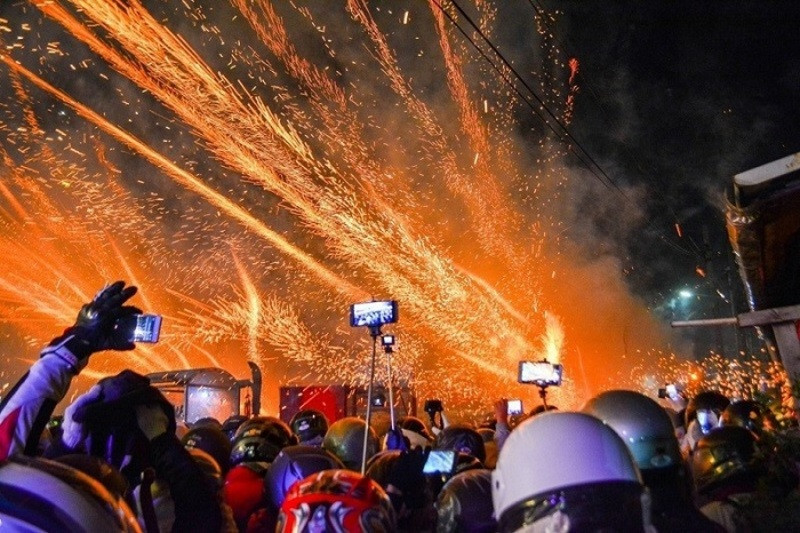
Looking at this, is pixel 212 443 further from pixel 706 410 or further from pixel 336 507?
pixel 706 410

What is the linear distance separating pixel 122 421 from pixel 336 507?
4.18ft

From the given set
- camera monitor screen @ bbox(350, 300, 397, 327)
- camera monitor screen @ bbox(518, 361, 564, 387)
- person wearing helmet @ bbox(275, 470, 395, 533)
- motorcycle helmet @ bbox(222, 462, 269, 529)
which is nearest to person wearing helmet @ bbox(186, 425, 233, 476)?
motorcycle helmet @ bbox(222, 462, 269, 529)

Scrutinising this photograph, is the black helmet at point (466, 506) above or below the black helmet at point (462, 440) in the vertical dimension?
below

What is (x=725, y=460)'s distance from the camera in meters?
4.64

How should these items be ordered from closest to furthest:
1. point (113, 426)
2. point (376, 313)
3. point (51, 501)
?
point (51, 501) → point (113, 426) → point (376, 313)

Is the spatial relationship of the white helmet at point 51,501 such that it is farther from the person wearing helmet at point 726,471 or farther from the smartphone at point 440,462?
the person wearing helmet at point 726,471

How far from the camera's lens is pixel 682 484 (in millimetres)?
3451

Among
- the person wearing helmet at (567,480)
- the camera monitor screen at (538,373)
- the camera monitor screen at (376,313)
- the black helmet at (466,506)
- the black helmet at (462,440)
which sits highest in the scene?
the camera monitor screen at (376,313)

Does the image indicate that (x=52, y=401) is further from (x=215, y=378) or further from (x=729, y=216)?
(x=215, y=378)

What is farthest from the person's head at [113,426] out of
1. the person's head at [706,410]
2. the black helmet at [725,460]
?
the person's head at [706,410]

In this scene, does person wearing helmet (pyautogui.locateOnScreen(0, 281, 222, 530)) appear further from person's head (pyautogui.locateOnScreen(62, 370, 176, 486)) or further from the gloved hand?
the gloved hand

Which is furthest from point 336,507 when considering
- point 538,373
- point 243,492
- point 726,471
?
point 538,373

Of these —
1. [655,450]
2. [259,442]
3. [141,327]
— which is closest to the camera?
[655,450]

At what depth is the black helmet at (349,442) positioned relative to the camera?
7.17 meters
